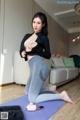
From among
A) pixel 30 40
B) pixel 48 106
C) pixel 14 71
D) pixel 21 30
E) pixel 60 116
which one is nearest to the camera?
pixel 60 116

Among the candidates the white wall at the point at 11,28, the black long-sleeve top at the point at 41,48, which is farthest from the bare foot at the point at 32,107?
the white wall at the point at 11,28

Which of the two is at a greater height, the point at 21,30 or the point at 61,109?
the point at 21,30

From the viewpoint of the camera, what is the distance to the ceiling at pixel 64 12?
→ 5707mm

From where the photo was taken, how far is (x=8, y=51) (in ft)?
13.6

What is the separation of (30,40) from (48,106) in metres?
0.85

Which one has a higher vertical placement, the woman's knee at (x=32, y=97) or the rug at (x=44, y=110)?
the woman's knee at (x=32, y=97)

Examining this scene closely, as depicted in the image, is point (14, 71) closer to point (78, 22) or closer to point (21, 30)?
point (21, 30)

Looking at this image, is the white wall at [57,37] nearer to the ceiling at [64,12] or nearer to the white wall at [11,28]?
the ceiling at [64,12]

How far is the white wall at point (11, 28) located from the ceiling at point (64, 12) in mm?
1082

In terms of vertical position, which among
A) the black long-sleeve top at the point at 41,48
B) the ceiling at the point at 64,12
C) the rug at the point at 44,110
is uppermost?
the ceiling at the point at 64,12

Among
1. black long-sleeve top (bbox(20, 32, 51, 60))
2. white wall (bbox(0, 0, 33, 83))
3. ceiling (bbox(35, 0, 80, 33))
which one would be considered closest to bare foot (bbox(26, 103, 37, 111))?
black long-sleeve top (bbox(20, 32, 51, 60))

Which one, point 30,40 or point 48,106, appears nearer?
point 30,40

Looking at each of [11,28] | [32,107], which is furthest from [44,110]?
[11,28]

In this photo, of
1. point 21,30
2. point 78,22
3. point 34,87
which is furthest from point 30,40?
point 78,22
